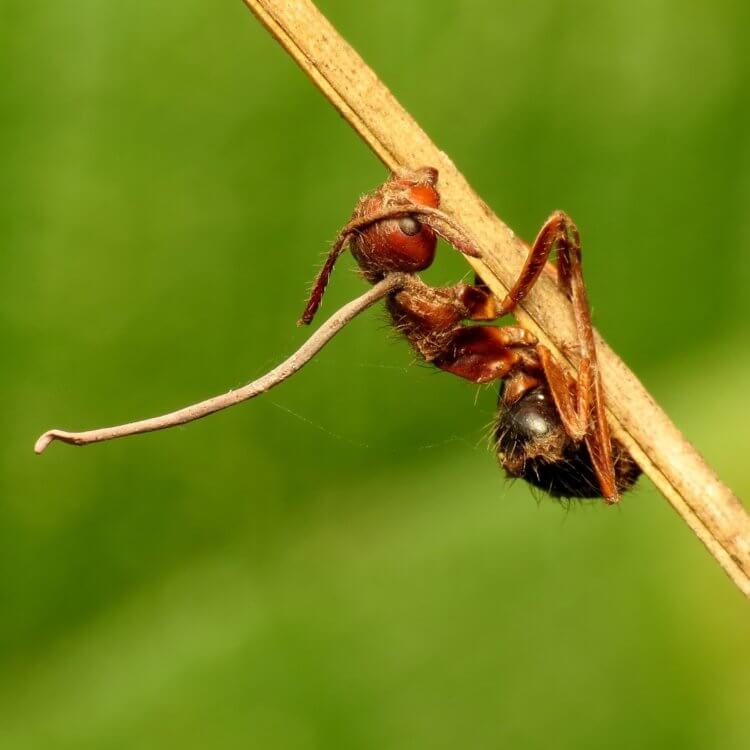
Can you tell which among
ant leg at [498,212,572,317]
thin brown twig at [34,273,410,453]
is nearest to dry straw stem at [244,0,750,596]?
ant leg at [498,212,572,317]

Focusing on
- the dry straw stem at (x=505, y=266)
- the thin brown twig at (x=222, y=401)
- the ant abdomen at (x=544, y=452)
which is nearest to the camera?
the thin brown twig at (x=222, y=401)

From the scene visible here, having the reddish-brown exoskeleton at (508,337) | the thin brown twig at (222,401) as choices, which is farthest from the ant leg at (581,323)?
the thin brown twig at (222,401)

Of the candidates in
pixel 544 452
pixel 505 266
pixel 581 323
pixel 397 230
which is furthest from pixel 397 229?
pixel 544 452

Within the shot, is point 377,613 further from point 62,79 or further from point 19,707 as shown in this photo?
point 62,79

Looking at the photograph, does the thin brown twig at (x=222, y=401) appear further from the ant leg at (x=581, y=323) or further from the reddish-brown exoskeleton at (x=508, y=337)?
the ant leg at (x=581, y=323)

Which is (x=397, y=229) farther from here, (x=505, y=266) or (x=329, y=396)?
(x=329, y=396)

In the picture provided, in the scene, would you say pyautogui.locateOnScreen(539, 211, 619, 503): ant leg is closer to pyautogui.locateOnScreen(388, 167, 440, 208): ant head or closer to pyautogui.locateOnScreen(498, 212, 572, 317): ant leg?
pyautogui.locateOnScreen(498, 212, 572, 317): ant leg
